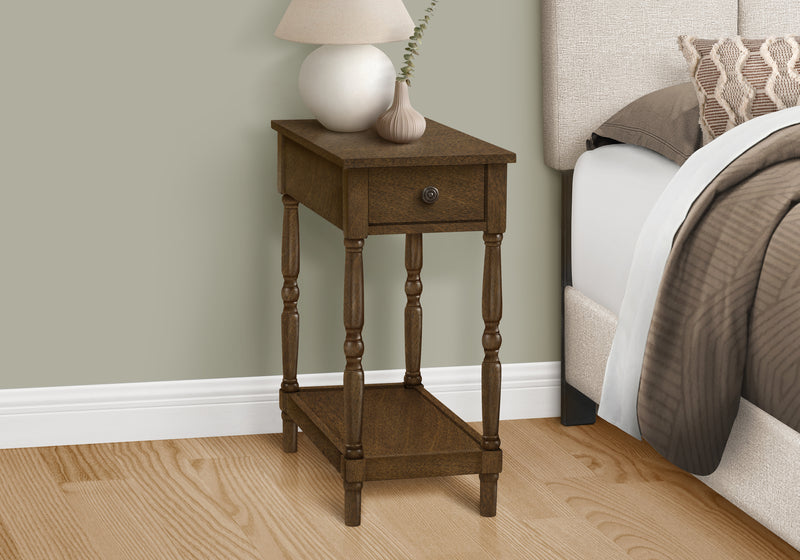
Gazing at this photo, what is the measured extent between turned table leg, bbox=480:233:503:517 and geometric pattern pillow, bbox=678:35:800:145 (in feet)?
1.84

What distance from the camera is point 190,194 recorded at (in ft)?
8.52

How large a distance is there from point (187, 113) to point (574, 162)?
2.90 feet

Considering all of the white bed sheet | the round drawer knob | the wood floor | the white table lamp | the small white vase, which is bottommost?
the wood floor

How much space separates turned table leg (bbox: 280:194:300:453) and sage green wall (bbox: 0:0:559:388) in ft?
0.44

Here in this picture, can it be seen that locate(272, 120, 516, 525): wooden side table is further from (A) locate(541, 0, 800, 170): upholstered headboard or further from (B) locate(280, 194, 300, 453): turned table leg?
(A) locate(541, 0, 800, 170): upholstered headboard

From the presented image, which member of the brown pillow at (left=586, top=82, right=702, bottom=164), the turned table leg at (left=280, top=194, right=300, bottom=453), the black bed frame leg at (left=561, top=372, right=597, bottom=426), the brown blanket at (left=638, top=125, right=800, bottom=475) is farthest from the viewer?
the black bed frame leg at (left=561, top=372, right=597, bottom=426)

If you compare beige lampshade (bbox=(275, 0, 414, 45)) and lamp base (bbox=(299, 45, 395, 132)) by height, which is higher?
beige lampshade (bbox=(275, 0, 414, 45))

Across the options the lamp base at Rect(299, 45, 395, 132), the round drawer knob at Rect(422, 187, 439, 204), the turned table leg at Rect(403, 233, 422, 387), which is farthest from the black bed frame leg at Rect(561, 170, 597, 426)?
the round drawer knob at Rect(422, 187, 439, 204)

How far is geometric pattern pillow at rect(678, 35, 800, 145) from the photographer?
92.1 inches

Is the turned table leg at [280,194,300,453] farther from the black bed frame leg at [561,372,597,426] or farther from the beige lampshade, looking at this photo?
the black bed frame leg at [561,372,597,426]

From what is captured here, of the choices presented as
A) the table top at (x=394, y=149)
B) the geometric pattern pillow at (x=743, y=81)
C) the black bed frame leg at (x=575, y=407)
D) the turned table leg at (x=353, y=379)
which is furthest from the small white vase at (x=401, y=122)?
the black bed frame leg at (x=575, y=407)

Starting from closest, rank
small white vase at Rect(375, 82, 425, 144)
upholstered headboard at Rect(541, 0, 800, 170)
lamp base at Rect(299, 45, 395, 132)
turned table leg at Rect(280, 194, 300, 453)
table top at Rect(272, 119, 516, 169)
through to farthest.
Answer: table top at Rect(272, 119, 516, 169) < small white vase at Rect(375, 82, 425, 144) < lamp base at Rect(299, 45, 395, 132) < turned table leg at Rect(280, 194, 300, 453) < upholstered headboard at Rect(541, 0, 800, 170)

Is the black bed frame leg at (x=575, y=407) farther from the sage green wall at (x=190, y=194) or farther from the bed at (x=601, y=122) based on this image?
the sage green wall at (x=190, y=194)

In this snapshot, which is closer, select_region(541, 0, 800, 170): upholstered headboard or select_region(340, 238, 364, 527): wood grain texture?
select_region(340, 238, 364, 527): wood grain texture
